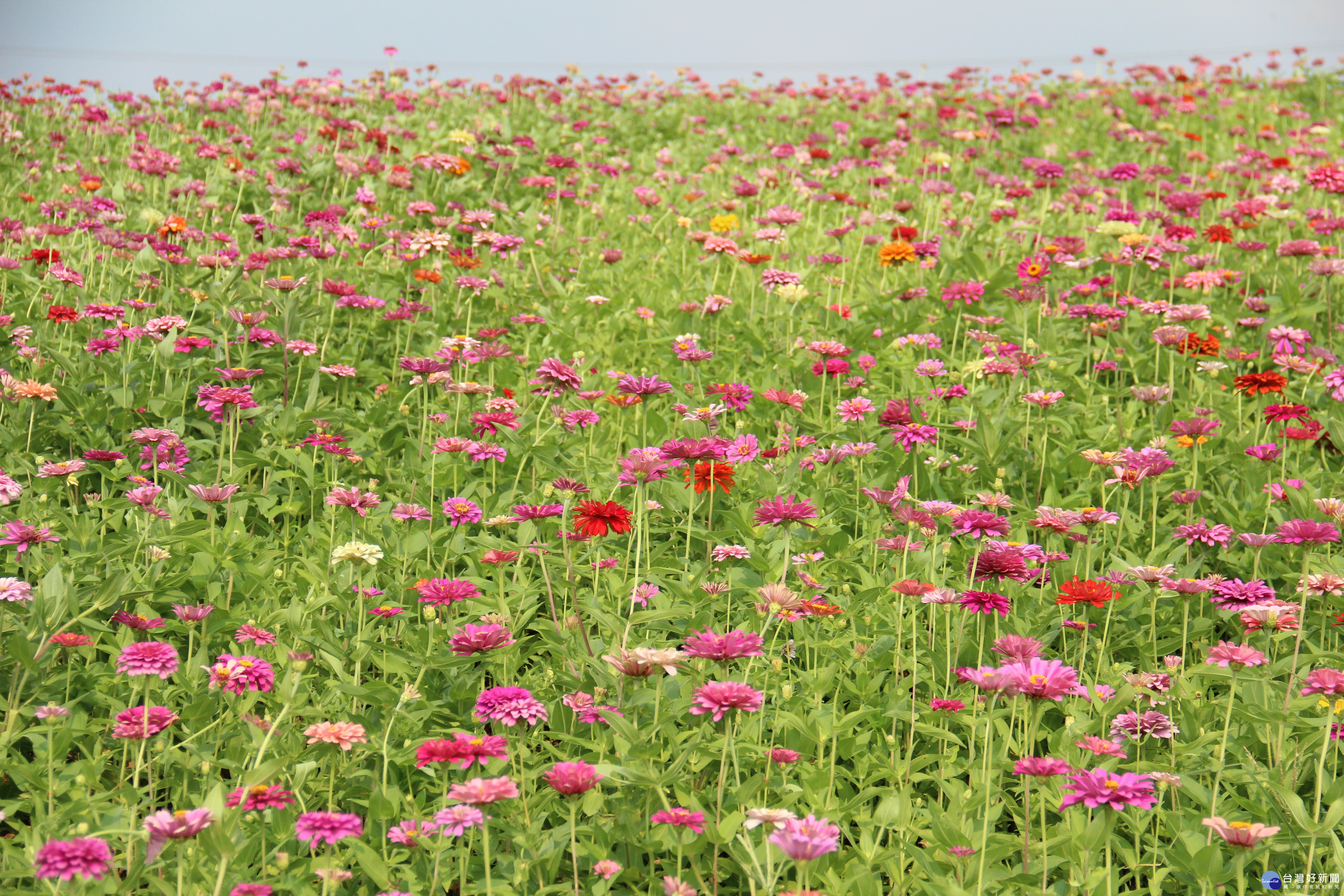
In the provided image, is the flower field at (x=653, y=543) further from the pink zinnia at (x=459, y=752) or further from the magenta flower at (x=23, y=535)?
the magenta flower at (x=23, y=535)

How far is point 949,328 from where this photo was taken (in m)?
6.00

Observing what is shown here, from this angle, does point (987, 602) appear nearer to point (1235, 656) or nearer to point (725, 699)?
point (1235, 656)

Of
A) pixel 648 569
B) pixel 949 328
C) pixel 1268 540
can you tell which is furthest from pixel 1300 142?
pixel 648 569

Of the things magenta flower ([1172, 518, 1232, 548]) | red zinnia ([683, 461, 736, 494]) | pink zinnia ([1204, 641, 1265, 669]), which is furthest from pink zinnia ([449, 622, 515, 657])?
magenta flower ([1172, 518, 1232, 548])

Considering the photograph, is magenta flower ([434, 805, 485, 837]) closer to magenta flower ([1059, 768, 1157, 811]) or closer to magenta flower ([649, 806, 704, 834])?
magenta flower ([649, 806, 704, 834])

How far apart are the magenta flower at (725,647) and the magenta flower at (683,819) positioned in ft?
1.19

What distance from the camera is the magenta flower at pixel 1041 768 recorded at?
6.93ft

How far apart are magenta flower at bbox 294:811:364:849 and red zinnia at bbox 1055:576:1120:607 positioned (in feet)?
7.56

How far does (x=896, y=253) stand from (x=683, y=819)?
4379 mm

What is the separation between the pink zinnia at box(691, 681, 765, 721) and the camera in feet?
6.98

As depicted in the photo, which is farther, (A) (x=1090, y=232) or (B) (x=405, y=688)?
(A) (x=1090, y=232)

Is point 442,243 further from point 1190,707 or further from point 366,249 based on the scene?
point 1190,707

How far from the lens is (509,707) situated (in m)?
2.35

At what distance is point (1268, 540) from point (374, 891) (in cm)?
286
